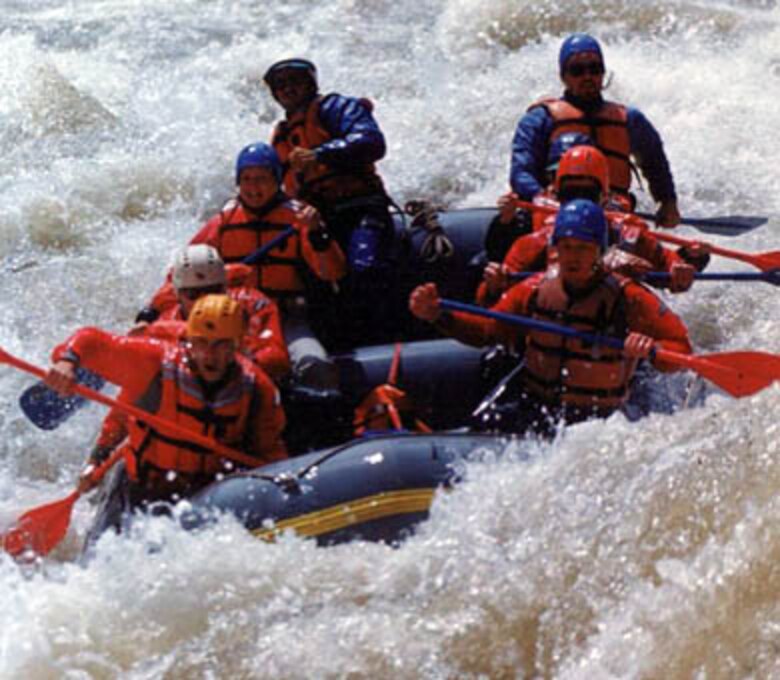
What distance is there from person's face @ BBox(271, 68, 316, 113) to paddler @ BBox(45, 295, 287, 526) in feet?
6.25

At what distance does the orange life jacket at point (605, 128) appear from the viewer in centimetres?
686

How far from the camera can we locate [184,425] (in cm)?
514

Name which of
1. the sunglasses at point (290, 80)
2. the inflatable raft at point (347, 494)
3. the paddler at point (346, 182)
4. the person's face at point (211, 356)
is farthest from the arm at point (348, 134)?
the inflatable raft at point (347, 494)

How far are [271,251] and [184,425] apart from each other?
4.29 feet

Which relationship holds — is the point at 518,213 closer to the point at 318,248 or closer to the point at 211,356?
the point at 318,248

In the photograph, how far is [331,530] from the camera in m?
4.84

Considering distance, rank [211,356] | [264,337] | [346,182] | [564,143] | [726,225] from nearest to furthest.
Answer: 1. [211,356]
2. [264,337]
3. [564,143]
4. [346,182]
5. [726,225]

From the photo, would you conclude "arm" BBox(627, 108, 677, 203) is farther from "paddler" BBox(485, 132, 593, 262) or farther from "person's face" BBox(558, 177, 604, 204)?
"person's face" BBox(558, 177, 604, 204)

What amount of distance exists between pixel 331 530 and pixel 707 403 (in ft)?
4.83

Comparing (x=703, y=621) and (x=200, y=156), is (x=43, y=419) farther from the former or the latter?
(x=200, y=156)

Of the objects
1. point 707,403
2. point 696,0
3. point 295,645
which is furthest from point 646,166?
point 696,0

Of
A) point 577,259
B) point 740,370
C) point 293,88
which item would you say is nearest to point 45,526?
point 577,259

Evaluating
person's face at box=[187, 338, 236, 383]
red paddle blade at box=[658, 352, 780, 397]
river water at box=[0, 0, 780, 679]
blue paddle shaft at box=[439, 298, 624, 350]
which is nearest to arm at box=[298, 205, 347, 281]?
blue paddle shaft at box=[439, 298, 624, 350]

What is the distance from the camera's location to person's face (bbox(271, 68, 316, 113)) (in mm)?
6684
